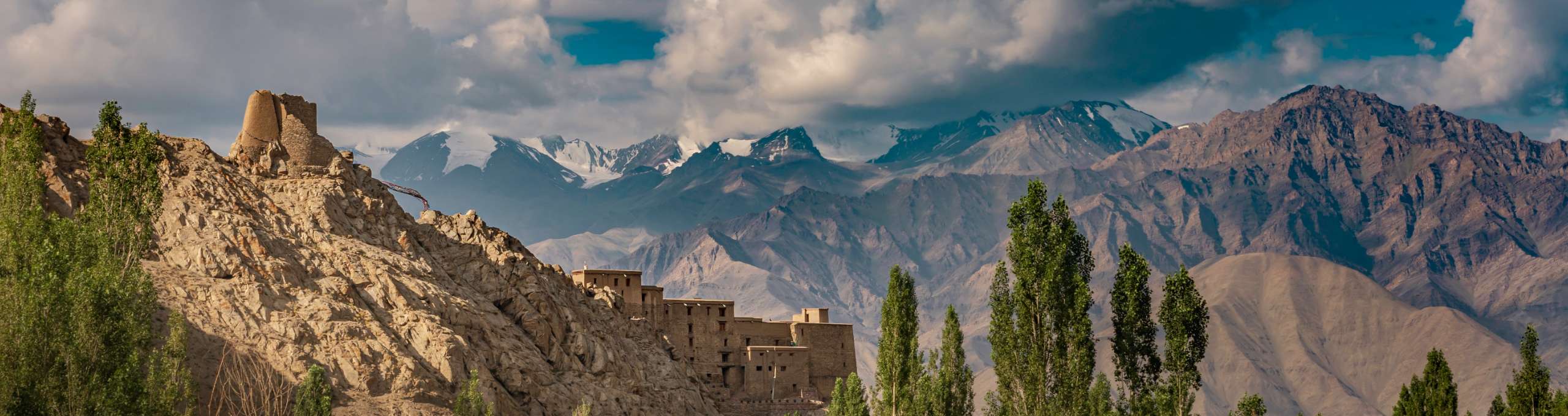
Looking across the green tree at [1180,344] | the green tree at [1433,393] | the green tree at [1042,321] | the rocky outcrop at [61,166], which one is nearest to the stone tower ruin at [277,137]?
the rocky outcrop at [61,166]

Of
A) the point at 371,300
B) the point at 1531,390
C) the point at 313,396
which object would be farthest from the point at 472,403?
the point at 1531,390

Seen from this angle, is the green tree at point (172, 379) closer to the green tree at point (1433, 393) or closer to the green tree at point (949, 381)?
the green tree at point (949, 381)

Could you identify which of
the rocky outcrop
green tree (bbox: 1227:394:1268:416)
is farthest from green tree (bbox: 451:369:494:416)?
green tree (bbox: 1227:394:1268:416)

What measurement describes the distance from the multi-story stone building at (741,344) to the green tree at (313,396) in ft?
124

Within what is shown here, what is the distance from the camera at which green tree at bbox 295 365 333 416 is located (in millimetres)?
66062

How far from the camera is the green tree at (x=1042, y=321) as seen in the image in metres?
72.1

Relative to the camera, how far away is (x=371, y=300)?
264 feet

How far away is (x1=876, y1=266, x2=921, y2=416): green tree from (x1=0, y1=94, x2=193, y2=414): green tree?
3682 centimetres

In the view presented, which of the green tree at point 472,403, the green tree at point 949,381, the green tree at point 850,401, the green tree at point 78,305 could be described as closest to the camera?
the green tree at point 78,305

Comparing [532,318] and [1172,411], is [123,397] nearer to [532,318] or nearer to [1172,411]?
[532,318]

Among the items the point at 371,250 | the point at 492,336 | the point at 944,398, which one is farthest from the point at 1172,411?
the point at 371,250

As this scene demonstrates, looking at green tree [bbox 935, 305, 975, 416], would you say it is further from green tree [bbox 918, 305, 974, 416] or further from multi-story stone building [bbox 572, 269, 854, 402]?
multi-story stone building [bbox 572, 269, 854, 402]

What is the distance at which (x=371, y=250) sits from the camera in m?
84.9

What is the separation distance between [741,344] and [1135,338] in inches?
1776
